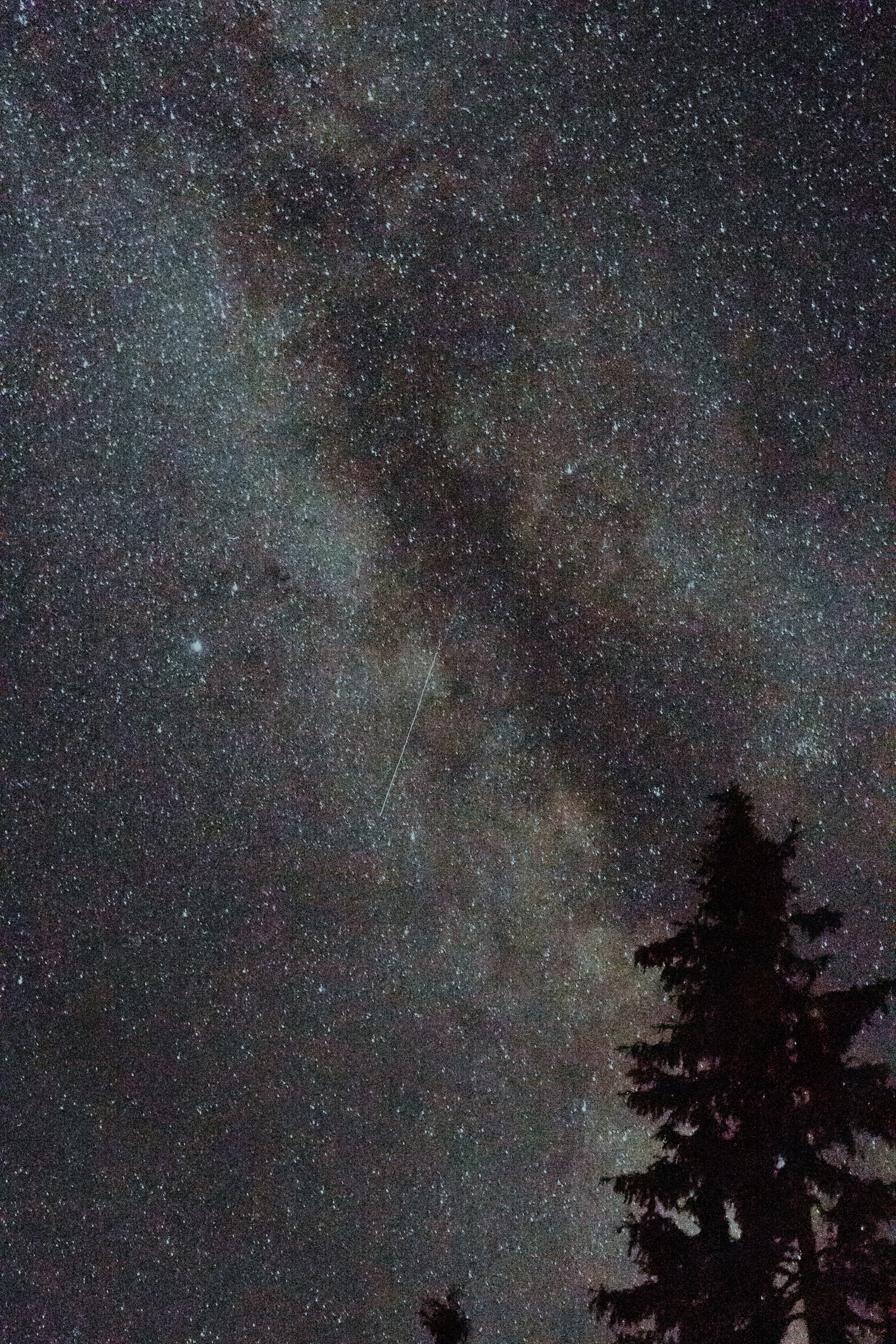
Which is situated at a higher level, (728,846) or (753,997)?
(728,846)

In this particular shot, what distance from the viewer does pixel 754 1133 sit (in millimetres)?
8703

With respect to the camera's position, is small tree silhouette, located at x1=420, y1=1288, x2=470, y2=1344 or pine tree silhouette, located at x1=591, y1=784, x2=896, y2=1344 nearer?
pine tree silhouette, located at x1=591, y1=784, x2=896, y2=1344

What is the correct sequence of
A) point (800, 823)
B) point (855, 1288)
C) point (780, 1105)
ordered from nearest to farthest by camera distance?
point (855, 1288) → point (780, 1105) → point (800, 823)

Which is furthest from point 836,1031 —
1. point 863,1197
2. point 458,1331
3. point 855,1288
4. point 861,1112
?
point 458,1331

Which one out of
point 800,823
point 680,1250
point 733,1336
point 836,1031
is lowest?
point 733,1336

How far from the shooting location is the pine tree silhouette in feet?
27.1

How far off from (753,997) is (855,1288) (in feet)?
6.44

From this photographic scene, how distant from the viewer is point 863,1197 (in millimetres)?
8305

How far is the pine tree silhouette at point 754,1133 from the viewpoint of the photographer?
8266 millimetres

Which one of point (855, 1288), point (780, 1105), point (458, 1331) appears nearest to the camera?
point (855, 1288)

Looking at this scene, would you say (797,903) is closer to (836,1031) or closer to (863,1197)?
(836,1031)

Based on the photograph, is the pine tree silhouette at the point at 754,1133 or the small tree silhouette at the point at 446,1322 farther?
the small tree silhouette at the point at 446,1322

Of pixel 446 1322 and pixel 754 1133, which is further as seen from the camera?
pixel 446 1322

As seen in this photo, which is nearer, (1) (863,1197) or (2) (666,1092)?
(1) (863,1197)
